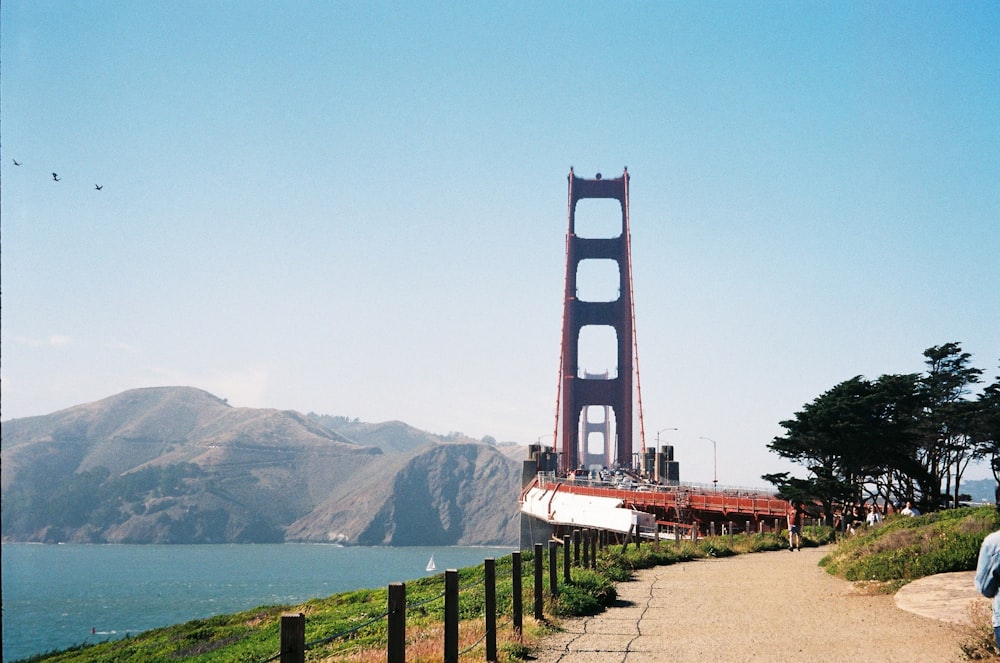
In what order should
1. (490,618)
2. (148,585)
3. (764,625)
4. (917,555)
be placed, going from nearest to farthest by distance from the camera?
(490,618), (764,625), (917,555), (148,585)

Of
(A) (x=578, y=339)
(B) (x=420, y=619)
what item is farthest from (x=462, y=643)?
(A) (x=578, y=339)

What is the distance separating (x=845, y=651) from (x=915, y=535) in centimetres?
807

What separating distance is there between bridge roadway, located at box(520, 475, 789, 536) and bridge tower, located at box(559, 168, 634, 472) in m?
36.9

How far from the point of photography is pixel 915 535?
16766 millimetres

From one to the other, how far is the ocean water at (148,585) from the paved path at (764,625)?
3032 cm

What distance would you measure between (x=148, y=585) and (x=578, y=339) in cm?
6226

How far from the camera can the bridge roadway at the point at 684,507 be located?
3600 cm

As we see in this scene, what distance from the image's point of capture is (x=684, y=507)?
39500 mm

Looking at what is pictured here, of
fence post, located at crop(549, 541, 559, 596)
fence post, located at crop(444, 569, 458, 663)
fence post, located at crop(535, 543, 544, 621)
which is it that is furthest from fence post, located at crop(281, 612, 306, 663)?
fence post, located at crop(549, 541, 559, 596)

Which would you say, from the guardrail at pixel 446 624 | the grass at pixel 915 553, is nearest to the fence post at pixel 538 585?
the guardrail at pixel 446 624

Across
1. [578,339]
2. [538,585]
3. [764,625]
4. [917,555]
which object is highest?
[578,339]

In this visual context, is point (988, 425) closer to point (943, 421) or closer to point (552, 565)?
point (943, 421)

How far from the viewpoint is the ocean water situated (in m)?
72.5

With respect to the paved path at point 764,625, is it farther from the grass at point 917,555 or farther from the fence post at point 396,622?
the fence post at point 396,622
